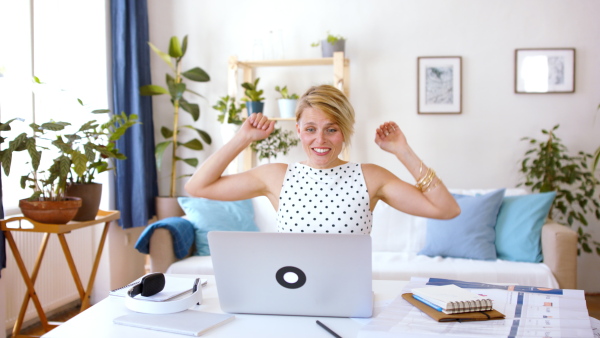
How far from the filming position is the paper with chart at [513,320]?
116 centimetres

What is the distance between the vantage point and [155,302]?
1344 millimetres

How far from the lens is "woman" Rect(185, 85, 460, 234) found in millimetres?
1692

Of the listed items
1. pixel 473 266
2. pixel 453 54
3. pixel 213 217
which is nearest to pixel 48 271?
pixel 213 217

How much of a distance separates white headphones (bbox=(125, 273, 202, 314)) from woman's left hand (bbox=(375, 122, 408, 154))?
772mm

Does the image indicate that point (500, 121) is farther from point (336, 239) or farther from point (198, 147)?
point (336, 239)

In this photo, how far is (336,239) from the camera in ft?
4.03

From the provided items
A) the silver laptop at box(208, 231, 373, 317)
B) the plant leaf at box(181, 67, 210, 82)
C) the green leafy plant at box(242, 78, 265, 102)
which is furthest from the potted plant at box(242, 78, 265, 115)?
the silver laptop at box(208, 231, 373, 317)

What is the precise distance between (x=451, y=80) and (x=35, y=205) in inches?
107

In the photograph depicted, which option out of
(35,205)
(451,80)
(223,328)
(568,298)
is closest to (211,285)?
(223,328)

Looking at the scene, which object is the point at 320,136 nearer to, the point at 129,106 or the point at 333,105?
the point at 333,105

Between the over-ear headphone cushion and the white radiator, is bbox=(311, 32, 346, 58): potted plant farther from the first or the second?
the over-ear headphone cushion

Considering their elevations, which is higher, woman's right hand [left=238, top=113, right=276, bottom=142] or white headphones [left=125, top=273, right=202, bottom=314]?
woman's right hand [left=238, top=113, right=276, bottom=142]

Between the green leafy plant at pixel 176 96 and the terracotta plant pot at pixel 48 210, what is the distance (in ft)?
3.91

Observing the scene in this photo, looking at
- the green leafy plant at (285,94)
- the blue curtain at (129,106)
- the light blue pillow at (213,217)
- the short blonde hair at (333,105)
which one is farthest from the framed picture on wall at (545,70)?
the blue curtain at (129,106)
